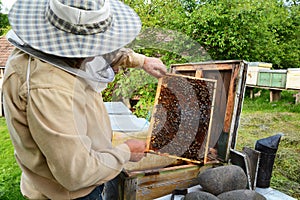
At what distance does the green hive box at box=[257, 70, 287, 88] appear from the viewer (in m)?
1.24

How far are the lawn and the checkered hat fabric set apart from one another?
1045 millimetres

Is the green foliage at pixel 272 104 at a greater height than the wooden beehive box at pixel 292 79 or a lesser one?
lesser

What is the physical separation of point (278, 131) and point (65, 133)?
4.63ft

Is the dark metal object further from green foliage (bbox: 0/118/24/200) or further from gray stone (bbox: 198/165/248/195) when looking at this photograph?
green foliage (bbox: 0/118/24/200)

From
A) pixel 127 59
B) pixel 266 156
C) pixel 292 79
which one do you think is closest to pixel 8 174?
pixel 127 59

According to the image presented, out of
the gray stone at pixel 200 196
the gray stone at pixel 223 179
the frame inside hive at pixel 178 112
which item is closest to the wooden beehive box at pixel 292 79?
the frame inside hive at pixel 178 112

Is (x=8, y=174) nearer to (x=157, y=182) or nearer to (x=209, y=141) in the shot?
(x=157, y=182)

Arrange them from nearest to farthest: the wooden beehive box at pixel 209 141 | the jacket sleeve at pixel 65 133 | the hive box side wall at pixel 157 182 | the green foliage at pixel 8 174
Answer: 1. the jacket sleeve at pixel 65 133
2. the wooden beehive box at pixel 209 141
3. the hive box side wall at pixel 157 182
4. the green foliage at pixel 8 174

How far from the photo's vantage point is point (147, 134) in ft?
3.16

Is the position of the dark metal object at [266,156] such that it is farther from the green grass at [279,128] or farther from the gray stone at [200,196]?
the gray stone at [200,196]

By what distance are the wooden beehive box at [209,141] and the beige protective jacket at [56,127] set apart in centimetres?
35

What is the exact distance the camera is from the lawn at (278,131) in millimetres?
1495

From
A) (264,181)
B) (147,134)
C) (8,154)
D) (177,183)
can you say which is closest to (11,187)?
(8,154)

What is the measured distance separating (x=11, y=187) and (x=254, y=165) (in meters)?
2.22
